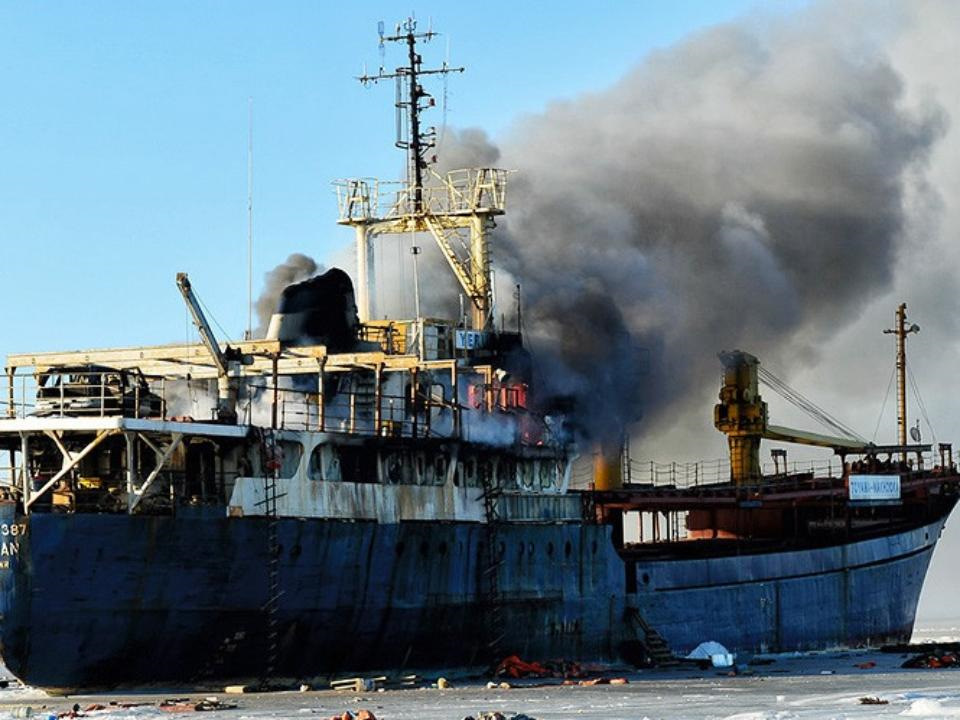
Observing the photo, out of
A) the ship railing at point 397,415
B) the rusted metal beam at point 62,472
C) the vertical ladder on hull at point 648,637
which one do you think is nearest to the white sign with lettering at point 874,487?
the vertical ladder on hull at point 648,637

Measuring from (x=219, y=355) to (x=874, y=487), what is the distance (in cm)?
2997

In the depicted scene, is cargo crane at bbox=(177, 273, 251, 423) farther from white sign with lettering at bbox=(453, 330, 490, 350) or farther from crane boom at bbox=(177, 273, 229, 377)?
white sign with lettering at bbox=(453, 330, 490, 350)

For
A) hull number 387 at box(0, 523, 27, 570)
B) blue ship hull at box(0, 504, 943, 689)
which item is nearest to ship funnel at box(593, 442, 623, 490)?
blue ship hull at box(0, 504, 943, 689)

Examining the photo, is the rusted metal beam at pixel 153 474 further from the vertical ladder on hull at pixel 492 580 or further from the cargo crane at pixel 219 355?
the vertical ladder on hull at pixel 492 580

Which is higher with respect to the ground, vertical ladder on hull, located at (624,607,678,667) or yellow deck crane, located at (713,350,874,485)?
yellow deck crane, located at (713,350,874,485)

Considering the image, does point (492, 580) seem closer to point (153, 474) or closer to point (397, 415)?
point (397, 415)

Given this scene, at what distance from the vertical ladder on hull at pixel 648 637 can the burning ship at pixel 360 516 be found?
0.25ft

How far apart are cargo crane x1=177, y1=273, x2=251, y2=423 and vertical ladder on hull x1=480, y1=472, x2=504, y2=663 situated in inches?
326

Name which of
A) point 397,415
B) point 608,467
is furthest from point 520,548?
→ point 608,467

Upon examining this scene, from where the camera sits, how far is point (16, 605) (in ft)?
140

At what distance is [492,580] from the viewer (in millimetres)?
52250

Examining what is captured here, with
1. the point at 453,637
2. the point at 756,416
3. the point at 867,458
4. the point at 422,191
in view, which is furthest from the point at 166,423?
the point at 867,458

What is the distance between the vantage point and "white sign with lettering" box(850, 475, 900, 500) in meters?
68.1

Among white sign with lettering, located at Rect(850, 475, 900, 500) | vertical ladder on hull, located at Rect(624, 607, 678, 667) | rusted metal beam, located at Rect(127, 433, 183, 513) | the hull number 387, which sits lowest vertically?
vertical ladder on hull, located at Rect(624, 607, 678, 667)
